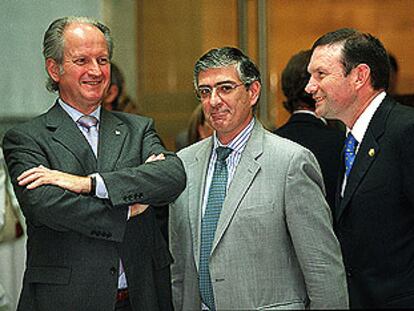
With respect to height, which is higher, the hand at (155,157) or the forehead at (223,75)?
the forehead at (223,75)

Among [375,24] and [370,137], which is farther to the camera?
[375,24]

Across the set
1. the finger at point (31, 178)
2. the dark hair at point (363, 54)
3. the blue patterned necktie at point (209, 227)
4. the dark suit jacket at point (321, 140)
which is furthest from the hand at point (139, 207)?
the dark suit jacket at point (321, 140)

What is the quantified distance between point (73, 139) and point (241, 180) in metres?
0.63

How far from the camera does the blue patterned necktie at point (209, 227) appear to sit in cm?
347

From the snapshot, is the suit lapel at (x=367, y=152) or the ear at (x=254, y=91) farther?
the ear at (x=254, y=91)

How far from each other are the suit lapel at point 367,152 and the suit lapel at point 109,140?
2.86ft

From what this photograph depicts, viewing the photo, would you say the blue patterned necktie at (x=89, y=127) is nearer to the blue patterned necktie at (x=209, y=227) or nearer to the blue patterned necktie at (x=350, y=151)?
the blue patterned necktie at (x=209, y=227)

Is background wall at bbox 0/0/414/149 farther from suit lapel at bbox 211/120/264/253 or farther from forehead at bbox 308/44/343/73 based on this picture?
suit lapel at bbox 211/120/264/253

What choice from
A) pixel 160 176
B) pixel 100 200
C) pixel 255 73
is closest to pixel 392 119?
pixel 255 73

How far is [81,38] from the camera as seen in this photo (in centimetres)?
356

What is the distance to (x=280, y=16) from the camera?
23.5 ft

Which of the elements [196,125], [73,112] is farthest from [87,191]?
[196,125]

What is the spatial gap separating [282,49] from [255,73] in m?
3.57

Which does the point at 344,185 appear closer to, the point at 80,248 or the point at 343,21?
the point at 80,248
